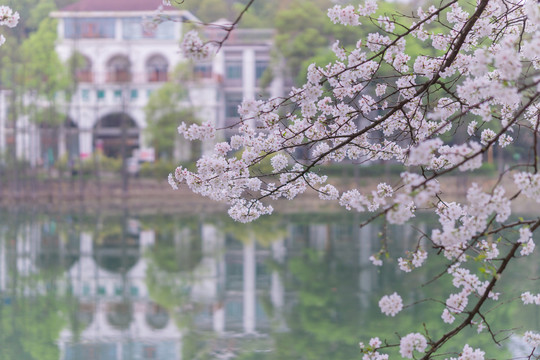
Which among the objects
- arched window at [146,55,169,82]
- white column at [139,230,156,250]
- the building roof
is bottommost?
white column at [139,230,156,250]

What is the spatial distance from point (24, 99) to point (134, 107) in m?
3.31

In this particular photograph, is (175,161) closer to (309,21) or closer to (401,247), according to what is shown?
(309,21)

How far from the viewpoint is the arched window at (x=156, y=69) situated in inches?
939

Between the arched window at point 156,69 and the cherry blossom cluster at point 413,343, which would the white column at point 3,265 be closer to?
the cherry blossom cluster at point 413,343

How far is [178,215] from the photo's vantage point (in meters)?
16.0

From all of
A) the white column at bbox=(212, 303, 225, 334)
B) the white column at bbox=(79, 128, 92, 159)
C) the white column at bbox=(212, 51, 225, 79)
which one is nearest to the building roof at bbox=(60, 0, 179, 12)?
the white column at bbox=(212, 51, 225, 79)

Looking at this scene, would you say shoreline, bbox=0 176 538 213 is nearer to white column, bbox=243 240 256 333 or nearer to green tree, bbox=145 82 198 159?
green tree, bbox=145 82 198 159

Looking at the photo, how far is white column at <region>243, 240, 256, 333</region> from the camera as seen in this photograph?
20.7 ft

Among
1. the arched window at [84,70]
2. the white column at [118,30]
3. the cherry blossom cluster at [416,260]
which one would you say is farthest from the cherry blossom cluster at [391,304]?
the white column at [118,30]

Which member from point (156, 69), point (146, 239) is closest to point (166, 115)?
point (156, 69)

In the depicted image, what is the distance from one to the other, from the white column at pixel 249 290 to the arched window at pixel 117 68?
1358 centimetres

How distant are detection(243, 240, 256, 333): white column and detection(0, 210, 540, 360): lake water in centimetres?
1

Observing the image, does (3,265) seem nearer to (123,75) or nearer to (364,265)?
(364,265)

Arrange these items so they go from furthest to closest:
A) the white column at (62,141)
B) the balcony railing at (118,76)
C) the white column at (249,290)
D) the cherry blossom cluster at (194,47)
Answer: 1. the white column at (62,141)
2. the balcony railing at (118,76)
3. the white column at (249,290)
4. the cherry blossom cluster at (194,47)
